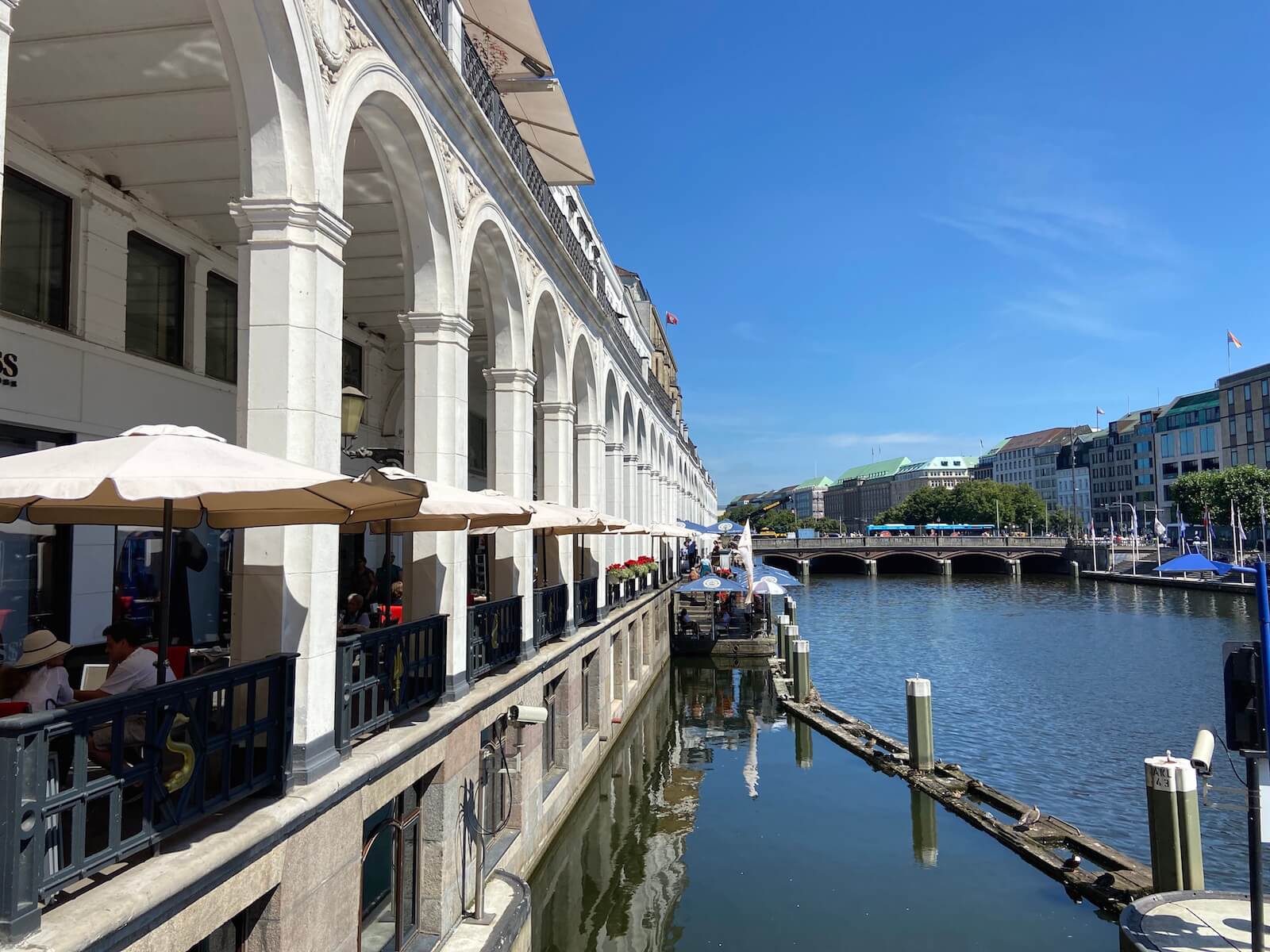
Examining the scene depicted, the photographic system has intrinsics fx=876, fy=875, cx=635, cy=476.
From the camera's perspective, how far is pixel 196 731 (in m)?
5.17

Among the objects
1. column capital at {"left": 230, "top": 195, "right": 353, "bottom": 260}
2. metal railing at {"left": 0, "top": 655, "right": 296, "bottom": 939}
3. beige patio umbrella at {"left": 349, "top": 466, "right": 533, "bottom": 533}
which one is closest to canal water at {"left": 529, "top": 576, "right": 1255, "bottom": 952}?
beige patio umbrella at {"left": 349, "top": 466, "right": 533, "bottom": 533}

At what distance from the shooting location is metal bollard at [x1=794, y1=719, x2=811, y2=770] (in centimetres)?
1991

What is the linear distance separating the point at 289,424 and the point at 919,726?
15.3 m

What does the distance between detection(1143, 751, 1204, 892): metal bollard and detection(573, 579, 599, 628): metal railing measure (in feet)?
32.0

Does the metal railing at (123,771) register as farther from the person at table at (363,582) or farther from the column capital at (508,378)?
the column capital at (508,378)

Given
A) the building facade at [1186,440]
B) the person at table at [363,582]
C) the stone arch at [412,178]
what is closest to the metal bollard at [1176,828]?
the person at table at [363,582]

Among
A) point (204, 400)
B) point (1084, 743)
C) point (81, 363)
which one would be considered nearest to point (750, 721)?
point (1084, 743)

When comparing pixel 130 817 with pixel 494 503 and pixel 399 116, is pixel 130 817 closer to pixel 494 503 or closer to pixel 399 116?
pixel 494 503

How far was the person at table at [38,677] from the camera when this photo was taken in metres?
6.14

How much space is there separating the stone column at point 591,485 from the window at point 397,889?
1063 cm

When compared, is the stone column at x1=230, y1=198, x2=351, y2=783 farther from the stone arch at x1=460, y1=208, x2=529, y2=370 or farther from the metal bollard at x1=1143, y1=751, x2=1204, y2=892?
the metal bollard at x1=1143, y1=751, x2=1204, y2=892

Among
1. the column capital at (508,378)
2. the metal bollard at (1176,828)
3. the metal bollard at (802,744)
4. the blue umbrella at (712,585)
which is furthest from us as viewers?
the blue umbrella at (712,585)

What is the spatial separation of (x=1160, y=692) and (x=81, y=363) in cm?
3012

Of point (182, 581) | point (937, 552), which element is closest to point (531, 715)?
point (182, 581)
